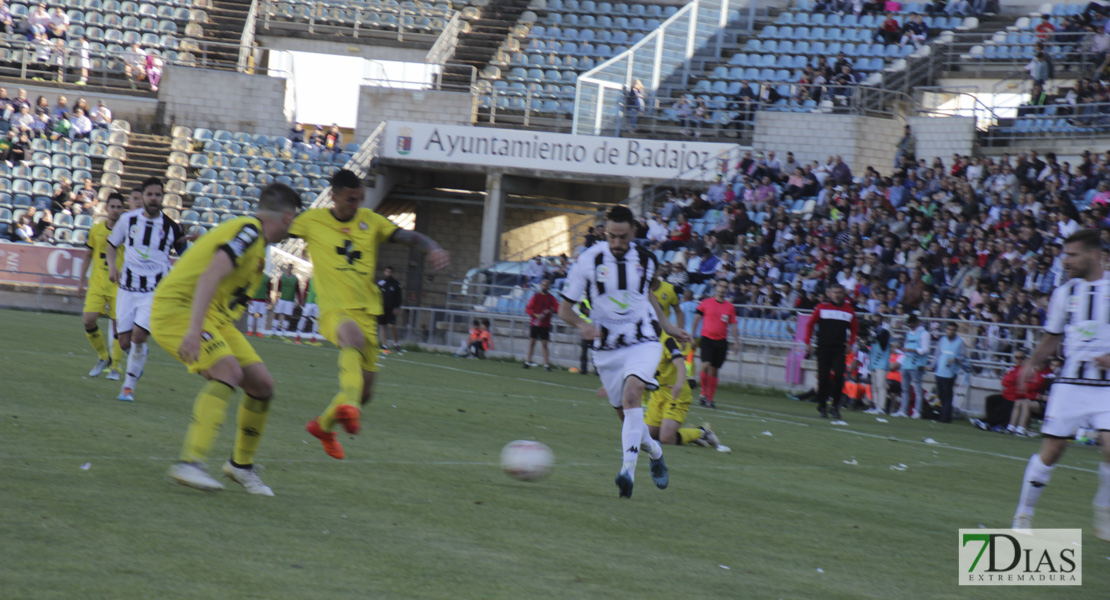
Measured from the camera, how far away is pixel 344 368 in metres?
8.21

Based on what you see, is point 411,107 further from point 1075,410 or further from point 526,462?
point 1075,410

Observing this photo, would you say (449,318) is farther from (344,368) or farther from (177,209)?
(344,368)

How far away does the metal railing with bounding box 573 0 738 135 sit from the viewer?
33469 mm

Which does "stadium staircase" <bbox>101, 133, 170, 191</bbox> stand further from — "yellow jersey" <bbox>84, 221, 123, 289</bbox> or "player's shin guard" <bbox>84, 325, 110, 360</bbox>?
"player's shin guard" <bbox>84, 325, 110, 360</bbox>

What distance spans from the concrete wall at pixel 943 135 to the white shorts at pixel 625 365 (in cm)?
2254

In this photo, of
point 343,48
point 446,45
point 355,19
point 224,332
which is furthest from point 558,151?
point 224,332

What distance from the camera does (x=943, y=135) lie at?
95.9 feet

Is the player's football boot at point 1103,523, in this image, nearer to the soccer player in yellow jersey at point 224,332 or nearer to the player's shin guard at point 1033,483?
the player's shin guard at point 1033,483

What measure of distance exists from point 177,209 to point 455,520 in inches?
1152

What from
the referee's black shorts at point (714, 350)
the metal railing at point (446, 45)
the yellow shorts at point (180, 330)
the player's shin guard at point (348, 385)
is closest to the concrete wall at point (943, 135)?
the referee's black shorts at point (714, 350)

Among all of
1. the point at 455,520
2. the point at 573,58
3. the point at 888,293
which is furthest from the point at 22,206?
the point at 455,520

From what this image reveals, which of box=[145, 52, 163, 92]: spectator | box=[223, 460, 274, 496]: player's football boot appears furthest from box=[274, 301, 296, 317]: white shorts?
box=[223, 460, 274, 496]: player's football boot

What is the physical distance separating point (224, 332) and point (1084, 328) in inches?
213

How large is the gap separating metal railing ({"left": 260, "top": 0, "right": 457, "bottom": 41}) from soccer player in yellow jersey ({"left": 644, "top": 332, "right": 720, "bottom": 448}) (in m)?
31.2
